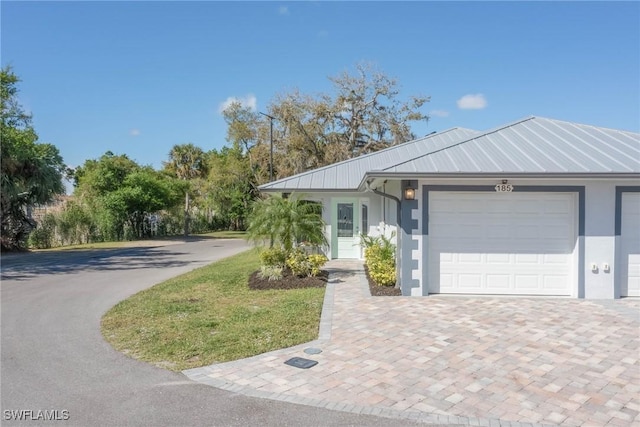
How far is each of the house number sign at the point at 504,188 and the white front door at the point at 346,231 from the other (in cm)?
772

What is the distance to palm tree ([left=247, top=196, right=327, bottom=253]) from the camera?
1124cm

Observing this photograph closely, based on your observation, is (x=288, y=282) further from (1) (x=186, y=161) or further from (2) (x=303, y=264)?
(1) (x=186, y=161)

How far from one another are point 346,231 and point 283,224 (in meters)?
5.67

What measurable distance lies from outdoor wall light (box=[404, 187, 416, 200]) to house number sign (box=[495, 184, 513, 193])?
1.76m

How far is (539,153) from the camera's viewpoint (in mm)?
9266

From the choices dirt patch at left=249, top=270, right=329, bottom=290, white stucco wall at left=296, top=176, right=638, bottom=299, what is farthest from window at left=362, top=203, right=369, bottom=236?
white stucco wall at left=296, top=176, right=638, bottom=299

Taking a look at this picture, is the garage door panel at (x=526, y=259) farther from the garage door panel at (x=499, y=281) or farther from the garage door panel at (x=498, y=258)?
the garage door panel at (x=499, y=281)

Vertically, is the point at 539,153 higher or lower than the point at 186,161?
lower

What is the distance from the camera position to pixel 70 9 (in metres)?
10.9

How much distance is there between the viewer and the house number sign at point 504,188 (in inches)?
347

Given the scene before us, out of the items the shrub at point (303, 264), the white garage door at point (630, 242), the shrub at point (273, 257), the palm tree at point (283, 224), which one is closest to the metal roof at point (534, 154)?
the white garage door at point (630, 242)

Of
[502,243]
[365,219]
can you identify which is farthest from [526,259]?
[365,219]

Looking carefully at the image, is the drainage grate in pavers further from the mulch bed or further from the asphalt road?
the mulch bed

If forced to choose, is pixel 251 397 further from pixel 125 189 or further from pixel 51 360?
pixel 125 189
